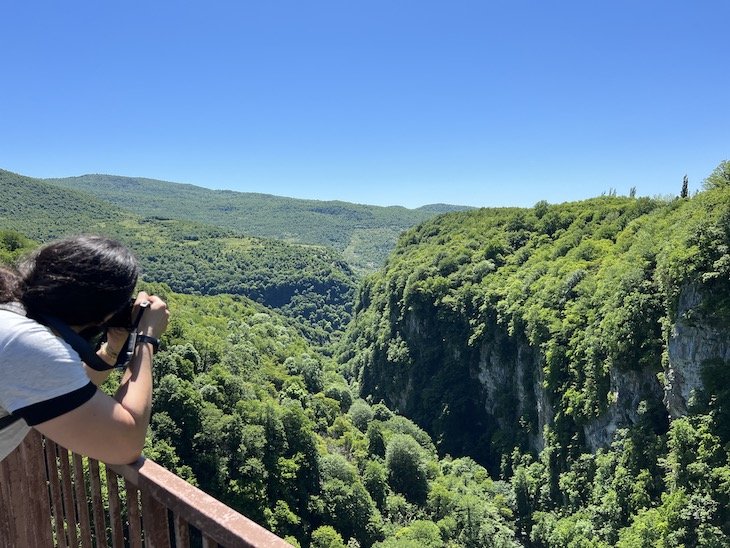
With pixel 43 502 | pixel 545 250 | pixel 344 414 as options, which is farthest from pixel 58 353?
pixel 545 250

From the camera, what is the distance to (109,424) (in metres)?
1.88

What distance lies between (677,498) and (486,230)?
177ft

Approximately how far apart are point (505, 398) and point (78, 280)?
51.1 metres

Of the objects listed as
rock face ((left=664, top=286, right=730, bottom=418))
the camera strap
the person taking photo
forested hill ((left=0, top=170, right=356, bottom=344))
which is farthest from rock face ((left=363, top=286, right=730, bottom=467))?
forested hill ((left=0, top=170, right=356, bottom=344))

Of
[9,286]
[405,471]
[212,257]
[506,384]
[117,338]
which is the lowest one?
[405,471]

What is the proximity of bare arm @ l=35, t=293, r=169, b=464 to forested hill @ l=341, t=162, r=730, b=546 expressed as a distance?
2489 centimetres

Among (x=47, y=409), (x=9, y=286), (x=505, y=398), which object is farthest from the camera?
(x=505, y=398)

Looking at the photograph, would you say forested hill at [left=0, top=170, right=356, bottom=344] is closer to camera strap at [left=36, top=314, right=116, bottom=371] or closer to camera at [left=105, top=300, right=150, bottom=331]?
→ camera at [left=105, top=300, right=150, bottom=331]

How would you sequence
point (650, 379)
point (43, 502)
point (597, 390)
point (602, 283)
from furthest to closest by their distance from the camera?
point (602, 283) < point (597, 390) < point (650, 379) < point (43, 502)

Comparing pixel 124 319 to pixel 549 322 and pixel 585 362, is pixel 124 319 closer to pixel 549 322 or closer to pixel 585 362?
pixel 585 362

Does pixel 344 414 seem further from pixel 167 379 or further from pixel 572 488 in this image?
pixel 167 379

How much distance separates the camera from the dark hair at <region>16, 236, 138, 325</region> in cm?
212

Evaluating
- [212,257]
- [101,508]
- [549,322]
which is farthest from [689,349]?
[212,257]

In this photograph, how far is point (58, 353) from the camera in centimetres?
185
